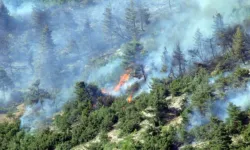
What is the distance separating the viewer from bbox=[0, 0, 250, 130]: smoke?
67.6 m

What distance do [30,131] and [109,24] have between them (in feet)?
166

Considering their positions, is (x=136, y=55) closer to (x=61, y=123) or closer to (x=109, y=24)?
(x=61, y=123)

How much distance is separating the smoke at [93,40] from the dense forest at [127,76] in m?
0.30

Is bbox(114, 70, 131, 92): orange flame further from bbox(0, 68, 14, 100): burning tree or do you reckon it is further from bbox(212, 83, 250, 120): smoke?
bbox(0, 68, 14, 100): burning tree

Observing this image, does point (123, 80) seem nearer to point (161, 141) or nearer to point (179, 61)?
point (179, 61)

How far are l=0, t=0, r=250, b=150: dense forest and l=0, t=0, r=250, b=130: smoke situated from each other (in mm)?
303

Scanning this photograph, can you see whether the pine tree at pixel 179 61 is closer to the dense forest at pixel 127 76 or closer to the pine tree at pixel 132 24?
the dense forest at pixel 127 76

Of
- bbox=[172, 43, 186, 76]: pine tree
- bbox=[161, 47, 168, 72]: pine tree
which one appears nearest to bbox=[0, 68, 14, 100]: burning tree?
bbox=[161, 47, 168, 72]: pine tree

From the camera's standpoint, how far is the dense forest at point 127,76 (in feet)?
140

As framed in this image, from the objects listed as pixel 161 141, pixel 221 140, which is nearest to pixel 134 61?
pixel 161 141

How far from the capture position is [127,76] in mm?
67625

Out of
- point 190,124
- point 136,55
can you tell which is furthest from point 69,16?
point 190,124

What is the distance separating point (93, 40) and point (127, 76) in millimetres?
33316

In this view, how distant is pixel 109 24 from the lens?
3888 inches
